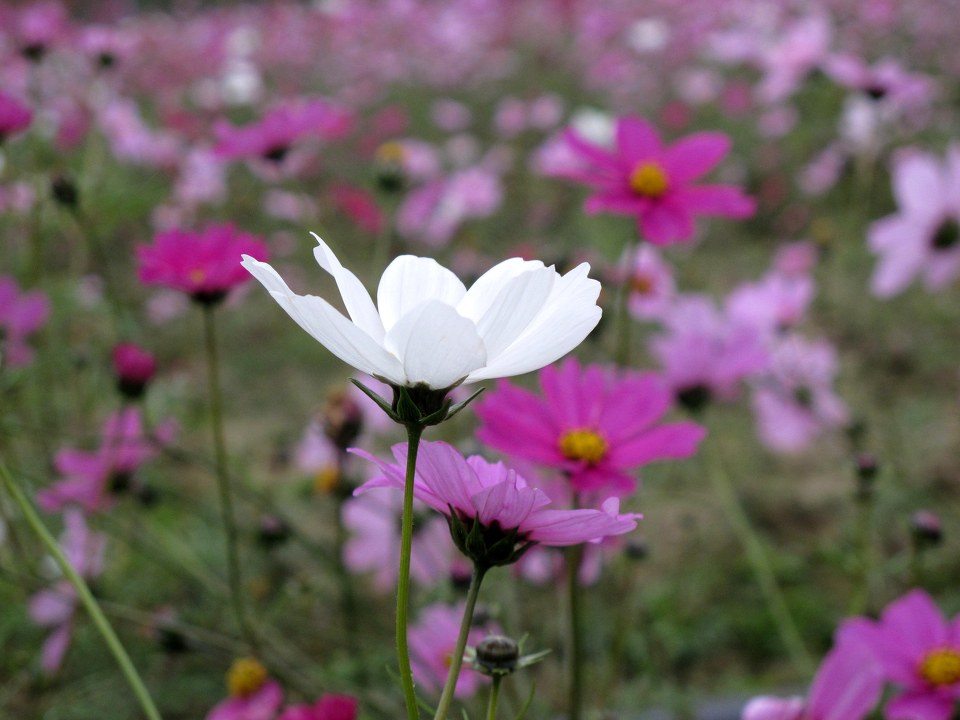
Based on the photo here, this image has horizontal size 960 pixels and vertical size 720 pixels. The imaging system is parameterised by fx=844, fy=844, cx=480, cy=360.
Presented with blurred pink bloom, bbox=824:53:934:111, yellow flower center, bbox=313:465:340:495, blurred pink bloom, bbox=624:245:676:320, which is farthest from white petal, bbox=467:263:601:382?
blurred pink bloom, bbox=824:53:934:111

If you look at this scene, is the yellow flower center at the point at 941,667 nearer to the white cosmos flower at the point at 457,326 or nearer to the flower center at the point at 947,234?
the white cosmos flower at the point at 457,326

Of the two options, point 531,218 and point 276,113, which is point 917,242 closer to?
point 276,113

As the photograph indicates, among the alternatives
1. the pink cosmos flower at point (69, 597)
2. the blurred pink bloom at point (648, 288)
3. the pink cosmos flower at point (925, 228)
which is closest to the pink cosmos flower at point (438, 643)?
the pink cosmos flower at point (69, 597)

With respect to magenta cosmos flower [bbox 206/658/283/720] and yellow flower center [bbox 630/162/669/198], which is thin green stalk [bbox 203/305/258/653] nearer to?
magenta cosmos flower [bbox 206/658/283/720]

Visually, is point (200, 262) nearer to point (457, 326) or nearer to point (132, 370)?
point (132, 370)

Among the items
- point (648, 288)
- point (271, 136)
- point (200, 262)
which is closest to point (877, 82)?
point (648, 288)

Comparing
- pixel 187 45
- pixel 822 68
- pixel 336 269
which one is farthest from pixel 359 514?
pixel 187 45
